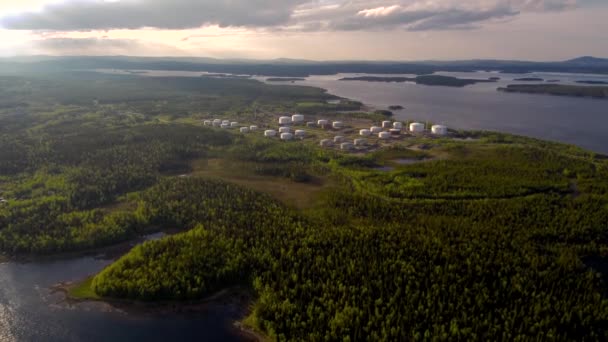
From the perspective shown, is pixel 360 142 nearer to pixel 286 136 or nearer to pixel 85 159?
pixel 286 136

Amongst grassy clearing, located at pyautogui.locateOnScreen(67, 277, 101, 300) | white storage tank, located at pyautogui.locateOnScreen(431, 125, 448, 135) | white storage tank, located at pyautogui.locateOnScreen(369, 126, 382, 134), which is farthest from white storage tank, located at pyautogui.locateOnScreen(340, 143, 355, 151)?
grassy clearing, located at pyautogui.locateOnScreen(67, 277, 101, 300)

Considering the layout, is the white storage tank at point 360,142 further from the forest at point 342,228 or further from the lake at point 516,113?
the lake at point 516,113

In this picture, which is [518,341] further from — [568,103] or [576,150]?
[568,103]

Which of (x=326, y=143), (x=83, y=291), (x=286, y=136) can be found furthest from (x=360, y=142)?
(x=83, y=291)

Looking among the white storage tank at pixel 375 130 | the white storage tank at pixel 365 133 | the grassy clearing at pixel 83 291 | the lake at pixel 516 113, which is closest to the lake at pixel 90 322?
the grassy clearing at pixel 83 291

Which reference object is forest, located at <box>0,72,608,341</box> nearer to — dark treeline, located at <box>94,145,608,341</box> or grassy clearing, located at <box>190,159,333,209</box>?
dark treeline, located at <box>94,145,608,341</box>

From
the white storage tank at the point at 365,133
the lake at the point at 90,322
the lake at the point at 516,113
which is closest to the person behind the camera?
the lake at the point at 90,322
